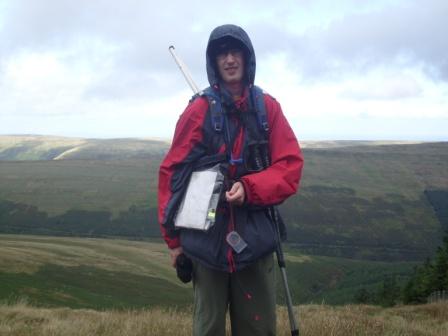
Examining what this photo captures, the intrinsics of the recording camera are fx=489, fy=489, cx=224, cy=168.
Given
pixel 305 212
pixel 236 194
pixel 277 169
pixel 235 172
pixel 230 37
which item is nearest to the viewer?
pixel 236 194

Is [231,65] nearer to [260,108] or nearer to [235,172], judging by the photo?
[260,108]

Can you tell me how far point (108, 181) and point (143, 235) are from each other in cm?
5293

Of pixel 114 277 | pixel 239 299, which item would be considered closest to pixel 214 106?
pixel 239 299

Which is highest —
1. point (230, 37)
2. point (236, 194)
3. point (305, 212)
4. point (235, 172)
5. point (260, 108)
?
point (230, 37)

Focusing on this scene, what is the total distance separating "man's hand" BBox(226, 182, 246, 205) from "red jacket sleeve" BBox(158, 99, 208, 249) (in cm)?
58

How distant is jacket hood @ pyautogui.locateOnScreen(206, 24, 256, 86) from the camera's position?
5062mm

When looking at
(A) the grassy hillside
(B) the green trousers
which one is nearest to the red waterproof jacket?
(B) the green trousers

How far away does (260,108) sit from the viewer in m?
4.98

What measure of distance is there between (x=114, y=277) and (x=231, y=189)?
74.1 metres

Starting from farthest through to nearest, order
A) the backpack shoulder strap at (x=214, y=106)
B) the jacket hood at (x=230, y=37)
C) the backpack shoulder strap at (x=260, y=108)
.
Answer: the jacket hood at (x=230, y=37)
the backpack shoulder strap at (x=260, y=108)
the backpack shoulder strap at (x=214, y=106)

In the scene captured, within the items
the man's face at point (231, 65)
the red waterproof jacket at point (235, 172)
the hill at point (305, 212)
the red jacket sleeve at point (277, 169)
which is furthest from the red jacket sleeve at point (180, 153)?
the hill at point (305, 212)

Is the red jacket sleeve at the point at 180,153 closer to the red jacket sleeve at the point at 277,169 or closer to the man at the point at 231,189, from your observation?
the man at the point at 231,189

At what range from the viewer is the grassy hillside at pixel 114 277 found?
54.2 meters

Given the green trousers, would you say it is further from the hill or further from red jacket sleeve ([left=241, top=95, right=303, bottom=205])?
the hill
